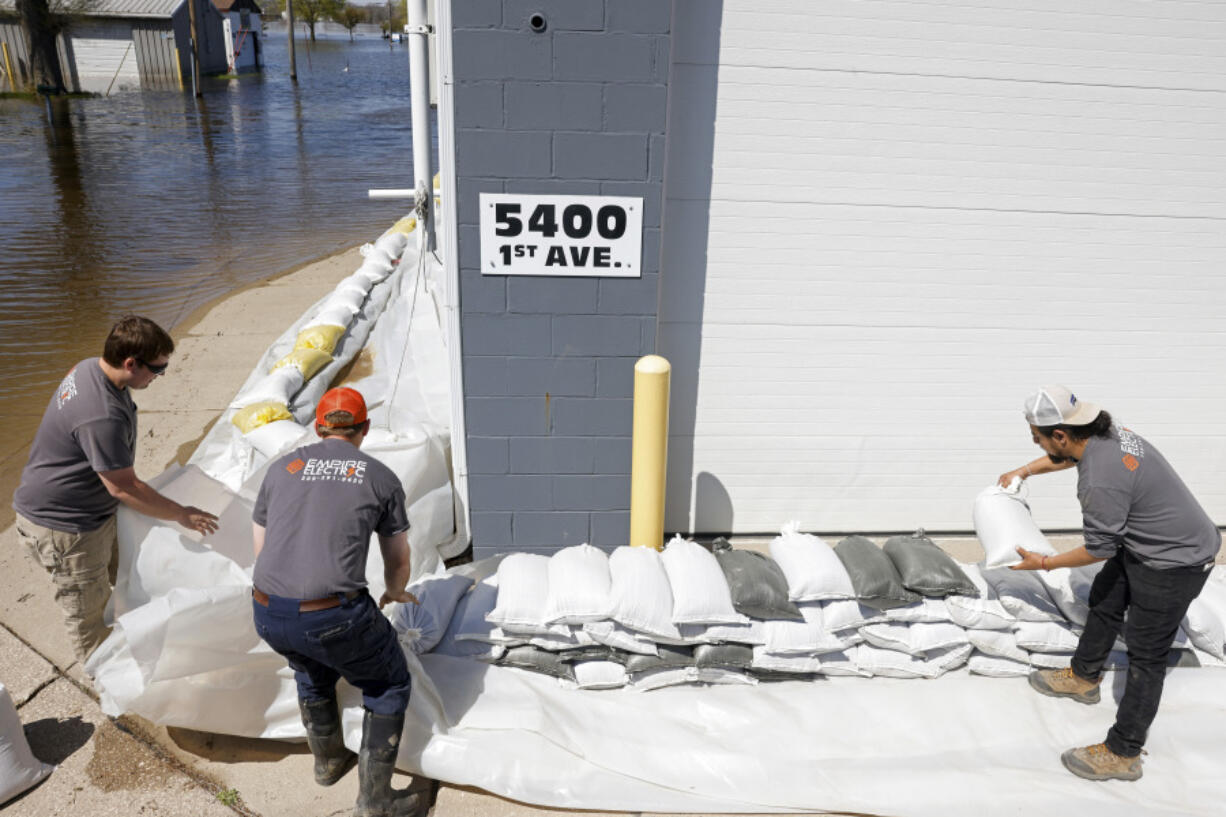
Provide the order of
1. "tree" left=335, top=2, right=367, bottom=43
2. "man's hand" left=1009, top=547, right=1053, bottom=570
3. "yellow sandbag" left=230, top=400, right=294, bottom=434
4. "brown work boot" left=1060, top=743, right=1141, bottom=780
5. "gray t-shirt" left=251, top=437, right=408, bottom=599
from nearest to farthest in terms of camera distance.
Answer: "gray t-shirt" left=251, top=437, right=408, bottom=599 < "brown work boot" left=1060, top=743, right=1141, bottom=780 < "man's hand" left=1009, top=547, right=1053, bottom=570 < "yellow sandbag" left=230, top=400, right=294, bottom=434 < "tree" left=335, top=2, right=367, bottom=43

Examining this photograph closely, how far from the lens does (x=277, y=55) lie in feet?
238

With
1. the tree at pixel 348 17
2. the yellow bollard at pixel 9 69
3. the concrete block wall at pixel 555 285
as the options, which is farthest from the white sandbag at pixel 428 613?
the tree at pixel 348 17

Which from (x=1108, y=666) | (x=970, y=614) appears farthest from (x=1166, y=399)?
(x=970, y=614)

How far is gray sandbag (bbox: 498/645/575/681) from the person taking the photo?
3.88 meters

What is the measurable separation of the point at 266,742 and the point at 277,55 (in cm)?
8050

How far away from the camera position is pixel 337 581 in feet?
9.96

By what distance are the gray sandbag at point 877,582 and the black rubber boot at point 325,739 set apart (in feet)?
7.67

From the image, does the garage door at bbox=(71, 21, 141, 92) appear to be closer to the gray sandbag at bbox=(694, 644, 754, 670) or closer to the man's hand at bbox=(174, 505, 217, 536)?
the man's hand at bbox=(174, 505, 217, 536)

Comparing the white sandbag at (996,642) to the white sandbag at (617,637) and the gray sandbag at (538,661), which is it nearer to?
the white sandbag at (617,637)

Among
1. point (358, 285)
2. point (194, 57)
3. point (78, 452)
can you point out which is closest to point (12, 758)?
point (78, 452)

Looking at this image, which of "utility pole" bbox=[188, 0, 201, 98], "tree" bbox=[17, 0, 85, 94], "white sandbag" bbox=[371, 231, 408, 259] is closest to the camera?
"white sandbag" bbox=[371, 231, 408, 259]

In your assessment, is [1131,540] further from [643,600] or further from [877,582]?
[643,600]

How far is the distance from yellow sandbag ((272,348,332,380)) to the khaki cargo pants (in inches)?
92.9

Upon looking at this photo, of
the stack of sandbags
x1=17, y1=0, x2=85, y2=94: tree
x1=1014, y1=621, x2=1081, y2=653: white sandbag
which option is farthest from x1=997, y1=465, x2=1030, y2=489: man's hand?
x1=17, y1=0, x2=85, y2=94: tree
